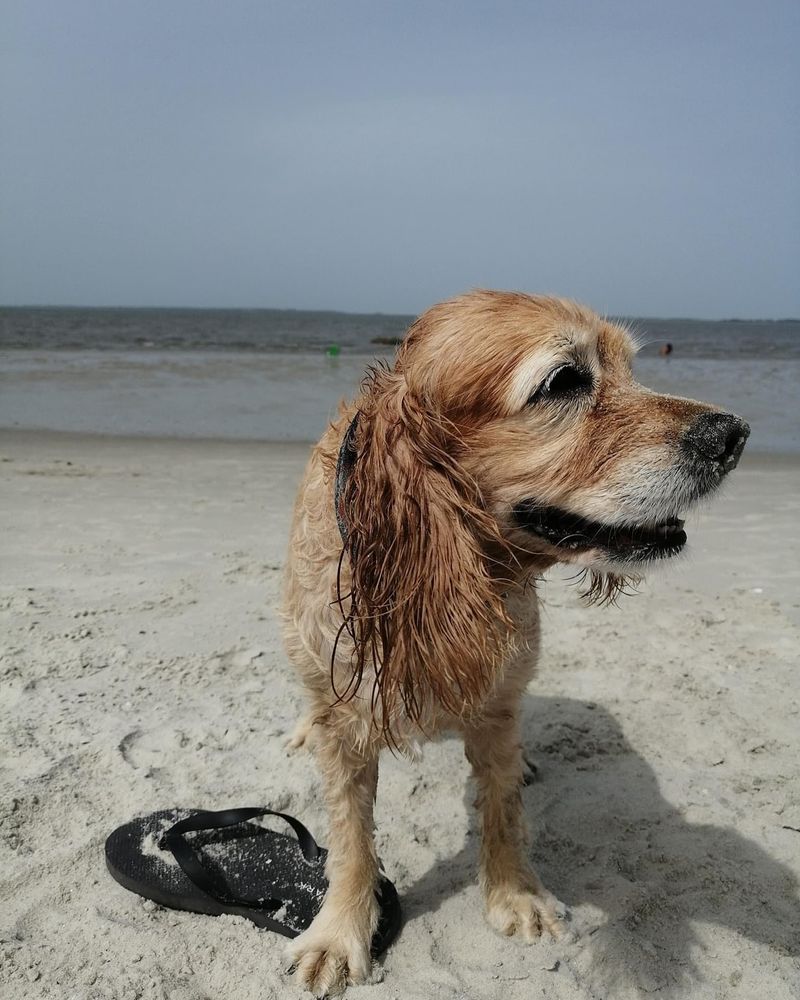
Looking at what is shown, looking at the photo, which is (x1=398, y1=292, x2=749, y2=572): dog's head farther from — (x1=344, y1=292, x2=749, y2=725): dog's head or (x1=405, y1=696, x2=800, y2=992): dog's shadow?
(x1=405, y1=696, x2=800, y2=992): dog's shadow

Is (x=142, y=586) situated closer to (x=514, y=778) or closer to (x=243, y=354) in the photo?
(x=514, y=778)

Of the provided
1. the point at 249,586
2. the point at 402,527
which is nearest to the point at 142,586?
the point at 249,586

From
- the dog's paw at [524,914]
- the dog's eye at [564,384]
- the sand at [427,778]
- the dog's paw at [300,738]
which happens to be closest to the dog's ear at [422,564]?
the dog's eye at [564,384]

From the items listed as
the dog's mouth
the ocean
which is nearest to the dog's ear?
the dog's mouth

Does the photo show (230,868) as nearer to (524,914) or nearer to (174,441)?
(524,914)

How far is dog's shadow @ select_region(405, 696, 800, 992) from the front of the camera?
270 cm

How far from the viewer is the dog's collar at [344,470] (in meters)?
2.48

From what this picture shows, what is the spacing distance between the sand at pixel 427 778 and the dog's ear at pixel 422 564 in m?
0.66

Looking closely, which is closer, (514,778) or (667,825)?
(514,778)

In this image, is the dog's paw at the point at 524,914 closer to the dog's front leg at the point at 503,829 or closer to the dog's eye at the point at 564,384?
the dog's front leg at the point at 503,829

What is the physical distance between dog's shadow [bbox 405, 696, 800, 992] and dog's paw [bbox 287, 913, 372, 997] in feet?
1.04

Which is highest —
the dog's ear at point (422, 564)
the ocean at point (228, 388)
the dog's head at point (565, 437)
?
the dog's head at point (565, 437)

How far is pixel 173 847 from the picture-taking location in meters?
2.89

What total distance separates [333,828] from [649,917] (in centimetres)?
112
